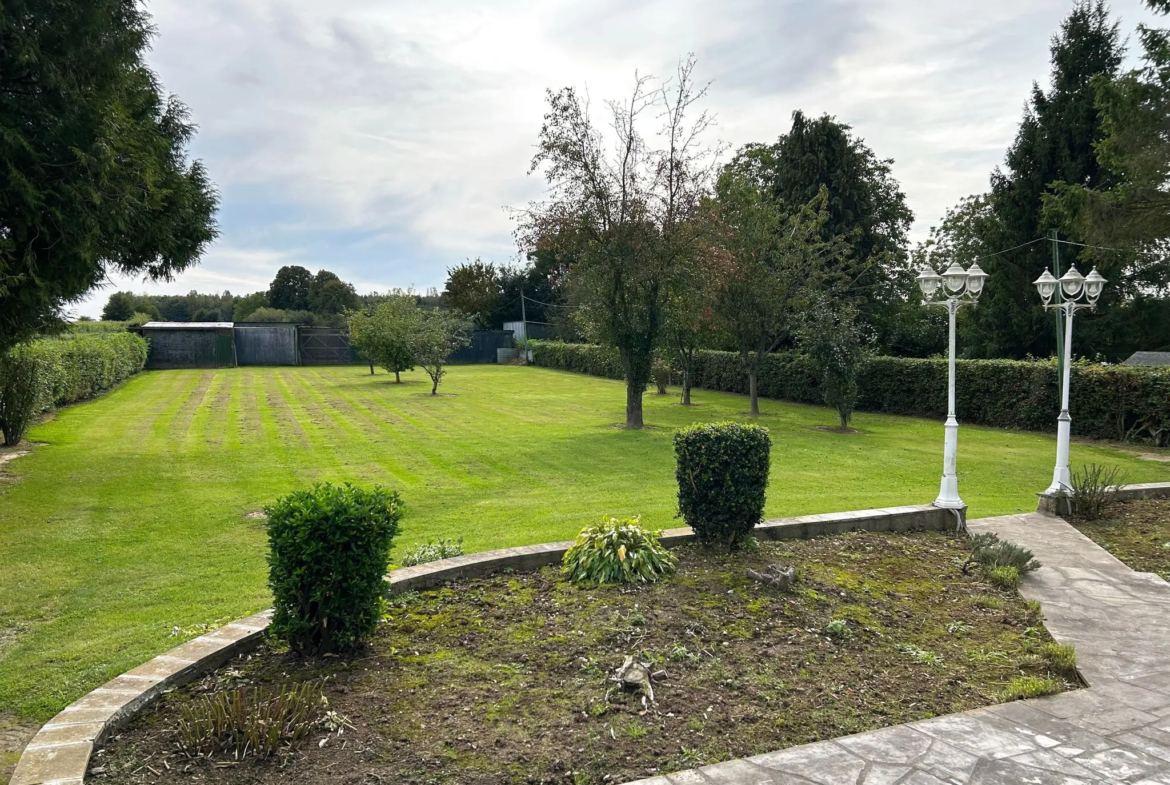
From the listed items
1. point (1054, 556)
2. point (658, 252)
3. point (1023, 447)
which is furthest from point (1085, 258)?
point (1054, 556)

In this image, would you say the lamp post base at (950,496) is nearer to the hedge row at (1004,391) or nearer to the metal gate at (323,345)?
the hedge row at (1004,391)

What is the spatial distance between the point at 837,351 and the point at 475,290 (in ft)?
122

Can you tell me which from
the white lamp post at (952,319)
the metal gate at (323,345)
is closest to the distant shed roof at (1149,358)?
the white lamp post at (952,319)

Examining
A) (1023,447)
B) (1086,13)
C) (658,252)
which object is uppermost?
(1086,13)

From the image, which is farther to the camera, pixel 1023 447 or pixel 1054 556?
pixel 1023 447

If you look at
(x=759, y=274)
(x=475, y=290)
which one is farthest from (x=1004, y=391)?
(x=475, y=290)

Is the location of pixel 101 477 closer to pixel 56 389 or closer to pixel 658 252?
pixel 56 389

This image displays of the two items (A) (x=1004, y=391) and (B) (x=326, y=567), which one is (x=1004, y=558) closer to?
(B) (x=326, y=567)

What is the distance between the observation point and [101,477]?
10141 mm

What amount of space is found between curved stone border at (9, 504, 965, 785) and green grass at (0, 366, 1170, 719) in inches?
25.6

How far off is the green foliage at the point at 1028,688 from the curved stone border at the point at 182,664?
255cm

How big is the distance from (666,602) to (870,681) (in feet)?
4.27

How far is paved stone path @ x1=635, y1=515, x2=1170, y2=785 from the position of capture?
2.79 m

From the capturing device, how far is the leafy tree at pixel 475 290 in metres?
49.8
